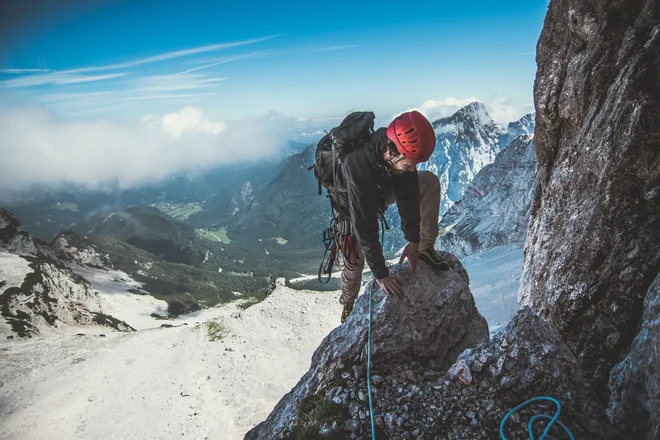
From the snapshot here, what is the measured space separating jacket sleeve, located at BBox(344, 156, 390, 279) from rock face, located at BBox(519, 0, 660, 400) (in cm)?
491

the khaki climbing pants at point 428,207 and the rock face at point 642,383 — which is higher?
the khaki climbing pants at point 428,207

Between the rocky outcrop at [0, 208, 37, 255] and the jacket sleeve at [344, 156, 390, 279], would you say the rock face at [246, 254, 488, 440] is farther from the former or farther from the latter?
the rocky outcrop at [0, 208, 37, 255]

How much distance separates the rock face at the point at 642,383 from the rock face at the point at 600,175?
739 mm

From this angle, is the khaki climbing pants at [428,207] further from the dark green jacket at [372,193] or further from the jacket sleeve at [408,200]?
the dark green jacket at [372,193]

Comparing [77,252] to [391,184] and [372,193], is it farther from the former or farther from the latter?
[372,193]

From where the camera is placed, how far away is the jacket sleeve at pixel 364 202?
6.29m

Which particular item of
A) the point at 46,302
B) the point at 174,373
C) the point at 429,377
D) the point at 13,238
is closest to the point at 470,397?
the point at 429,377

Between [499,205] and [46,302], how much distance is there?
338 ft

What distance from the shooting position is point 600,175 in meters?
7.50

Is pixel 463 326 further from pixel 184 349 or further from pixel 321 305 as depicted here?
pixel 321 305

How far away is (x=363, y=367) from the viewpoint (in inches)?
270

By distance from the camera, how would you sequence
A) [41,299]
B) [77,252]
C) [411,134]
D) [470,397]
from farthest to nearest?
[77,252] → [41,299] → [411,134] → [470,397]

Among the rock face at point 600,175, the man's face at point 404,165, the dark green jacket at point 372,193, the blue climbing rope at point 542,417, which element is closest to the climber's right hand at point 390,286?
the dark green jacket at point 372,193

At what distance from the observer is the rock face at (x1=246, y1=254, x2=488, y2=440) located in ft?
23.2
